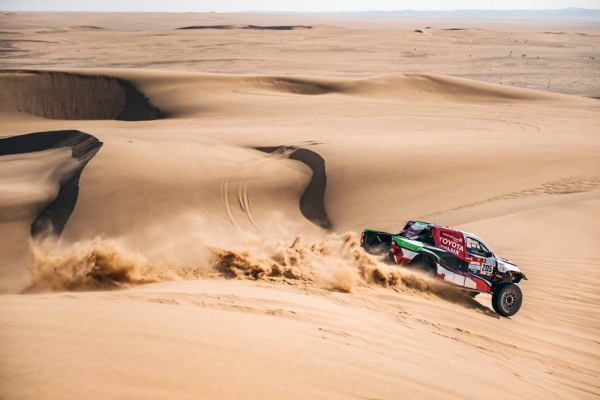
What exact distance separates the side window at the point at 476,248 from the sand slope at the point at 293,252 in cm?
88

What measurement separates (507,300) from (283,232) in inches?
275

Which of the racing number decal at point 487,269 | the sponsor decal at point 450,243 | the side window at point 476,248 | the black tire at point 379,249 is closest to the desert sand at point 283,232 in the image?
the black tire at point 379,249

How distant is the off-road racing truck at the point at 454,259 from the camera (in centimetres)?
1073

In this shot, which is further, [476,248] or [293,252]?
[476,248]

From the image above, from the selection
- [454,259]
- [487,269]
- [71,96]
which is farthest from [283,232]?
[71,96]

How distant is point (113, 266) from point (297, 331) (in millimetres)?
3231

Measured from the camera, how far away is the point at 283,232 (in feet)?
53.9

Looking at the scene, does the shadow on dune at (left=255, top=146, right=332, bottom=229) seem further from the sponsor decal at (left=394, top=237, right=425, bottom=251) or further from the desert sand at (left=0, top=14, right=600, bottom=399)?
the sponsor decal at (left=394, top=237, right=425, bottom=251)

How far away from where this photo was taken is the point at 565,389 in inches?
311

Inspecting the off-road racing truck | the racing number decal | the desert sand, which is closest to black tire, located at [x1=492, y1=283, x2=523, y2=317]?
the off-road racing truck

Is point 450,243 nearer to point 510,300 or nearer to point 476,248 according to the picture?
point 476,248

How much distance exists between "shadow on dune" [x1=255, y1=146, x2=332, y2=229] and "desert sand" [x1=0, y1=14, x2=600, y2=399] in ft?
0.26

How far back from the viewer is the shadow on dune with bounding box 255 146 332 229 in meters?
17.6

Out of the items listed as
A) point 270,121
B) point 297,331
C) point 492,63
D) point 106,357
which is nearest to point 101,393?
point 106,357
